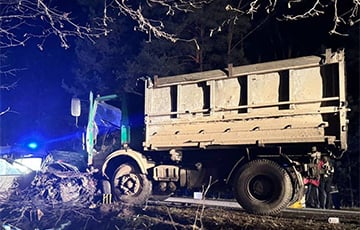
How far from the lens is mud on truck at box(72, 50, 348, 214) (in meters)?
7.85

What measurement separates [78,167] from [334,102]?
21.3 feet

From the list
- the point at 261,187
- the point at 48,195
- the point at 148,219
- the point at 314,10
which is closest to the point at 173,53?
the point at 48,195

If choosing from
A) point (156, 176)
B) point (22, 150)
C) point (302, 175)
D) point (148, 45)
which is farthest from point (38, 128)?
point (302, 175)

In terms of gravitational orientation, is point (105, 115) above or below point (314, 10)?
below

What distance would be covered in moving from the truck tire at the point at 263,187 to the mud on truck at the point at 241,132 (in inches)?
0.7

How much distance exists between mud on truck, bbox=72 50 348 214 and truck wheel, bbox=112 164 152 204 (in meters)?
0.02

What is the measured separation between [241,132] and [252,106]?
54 cm

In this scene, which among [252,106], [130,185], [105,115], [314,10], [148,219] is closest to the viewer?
[314,10]

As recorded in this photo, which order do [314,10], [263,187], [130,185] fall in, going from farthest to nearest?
[130,185]
[263,187]
[314,10]

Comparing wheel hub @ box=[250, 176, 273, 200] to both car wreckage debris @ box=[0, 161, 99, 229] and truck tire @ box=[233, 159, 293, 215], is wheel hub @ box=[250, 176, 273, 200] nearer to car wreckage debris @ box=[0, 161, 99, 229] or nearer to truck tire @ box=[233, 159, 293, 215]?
truck tire @ box=[233, 159, 293, 215]

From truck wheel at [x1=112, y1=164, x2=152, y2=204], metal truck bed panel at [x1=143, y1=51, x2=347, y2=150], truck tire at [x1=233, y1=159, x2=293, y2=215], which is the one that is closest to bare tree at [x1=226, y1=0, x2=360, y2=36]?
metal truck bed panel at [x1=143, y1=51, x2=347, y2=150]

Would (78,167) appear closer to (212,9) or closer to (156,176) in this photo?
(156,176)

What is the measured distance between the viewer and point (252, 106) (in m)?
8.36

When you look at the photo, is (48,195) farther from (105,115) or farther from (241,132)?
(241,132)
